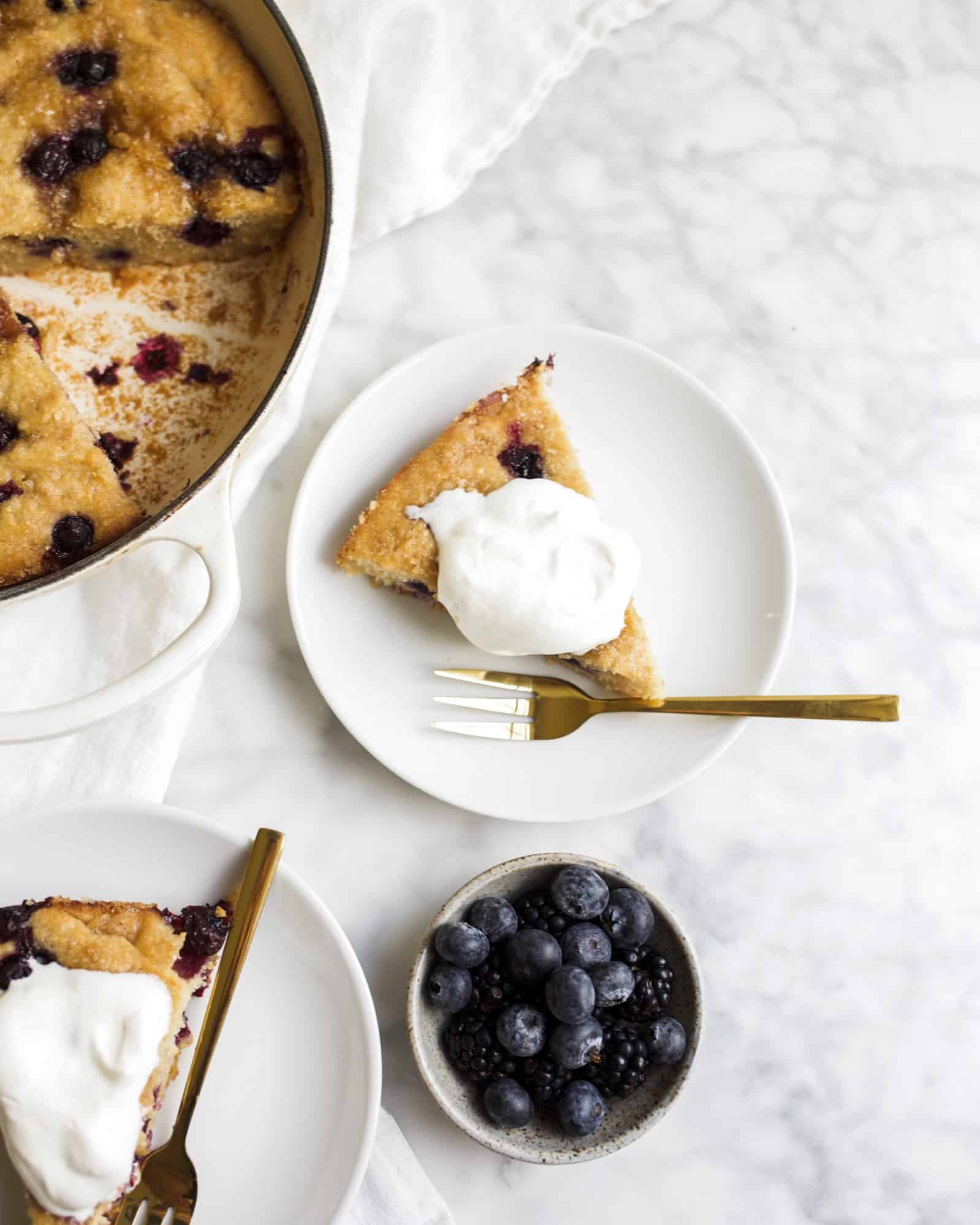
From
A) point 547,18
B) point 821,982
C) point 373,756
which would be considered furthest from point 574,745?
point 547,18

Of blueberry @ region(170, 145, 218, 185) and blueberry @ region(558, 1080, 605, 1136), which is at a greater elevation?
blueberry @ region(170, 145, 218, 185)

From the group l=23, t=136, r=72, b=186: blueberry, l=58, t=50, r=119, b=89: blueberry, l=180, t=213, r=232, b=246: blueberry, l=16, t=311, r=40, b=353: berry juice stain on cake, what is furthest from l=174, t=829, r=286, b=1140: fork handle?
l=58, t=50, r=119, b=89: blueberry

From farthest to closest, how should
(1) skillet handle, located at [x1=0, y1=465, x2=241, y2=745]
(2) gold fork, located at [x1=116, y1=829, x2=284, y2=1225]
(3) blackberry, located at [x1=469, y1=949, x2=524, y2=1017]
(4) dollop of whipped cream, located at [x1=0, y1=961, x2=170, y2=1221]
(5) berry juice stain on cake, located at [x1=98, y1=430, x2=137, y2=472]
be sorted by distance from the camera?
(5) berry juice stain on cake, located at [x1=98, y1=430, x2=137, y2=472] < (3) blackberry, located at [x1=469, y1=949, x2=524, y2=1017] < (2) gold fork, located at [x1=116, y1=829, x2=284, y2=1225] < (4) dollop of whipped cream, located at [x1=0, y1=961, x2=170, y2=1221] < (1) skillet handle, located at [x1=0, y1=465, x2=241, y2=745]

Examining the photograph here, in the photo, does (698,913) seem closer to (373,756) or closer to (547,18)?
(373,756)

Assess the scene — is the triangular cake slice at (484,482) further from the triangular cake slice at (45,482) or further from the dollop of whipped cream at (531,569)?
the triangular cake slice at (45,482)

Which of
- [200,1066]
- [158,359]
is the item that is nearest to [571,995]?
[200,1066]

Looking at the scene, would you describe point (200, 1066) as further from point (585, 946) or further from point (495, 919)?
point (585, 946)

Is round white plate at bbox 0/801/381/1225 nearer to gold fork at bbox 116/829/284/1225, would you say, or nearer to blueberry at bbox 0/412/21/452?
gold fork at bbox 116/829/284/1225
